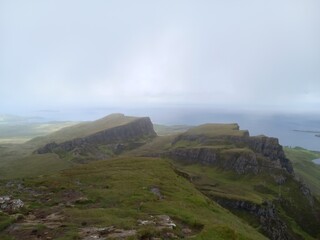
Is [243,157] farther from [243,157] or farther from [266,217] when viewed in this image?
[266,217]

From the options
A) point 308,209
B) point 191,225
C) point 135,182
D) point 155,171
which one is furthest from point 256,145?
point 191,225

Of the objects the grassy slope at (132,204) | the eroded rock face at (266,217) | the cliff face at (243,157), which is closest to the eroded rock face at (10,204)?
the grassy slope at (132,204)

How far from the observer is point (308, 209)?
14538 cm

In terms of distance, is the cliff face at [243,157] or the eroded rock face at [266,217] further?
the cliff face at [243,157]

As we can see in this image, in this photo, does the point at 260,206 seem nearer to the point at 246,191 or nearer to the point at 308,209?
the point at 246,191

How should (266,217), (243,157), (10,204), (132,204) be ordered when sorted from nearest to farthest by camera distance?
(10,204), (132,204), (266,217), (243,157)

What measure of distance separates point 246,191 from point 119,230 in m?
122

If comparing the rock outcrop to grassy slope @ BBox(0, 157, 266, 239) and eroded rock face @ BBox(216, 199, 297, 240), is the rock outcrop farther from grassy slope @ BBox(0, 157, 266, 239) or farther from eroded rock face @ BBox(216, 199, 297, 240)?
grassy slope @ BBox(0, 157, 266, 239)

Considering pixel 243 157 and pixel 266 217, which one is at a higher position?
pixel 243 157

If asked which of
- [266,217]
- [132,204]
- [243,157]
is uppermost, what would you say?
[132,204]

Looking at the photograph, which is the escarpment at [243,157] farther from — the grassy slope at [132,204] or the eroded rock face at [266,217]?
the grassy slope at [132,204]

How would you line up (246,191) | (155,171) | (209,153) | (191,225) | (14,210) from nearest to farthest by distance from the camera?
(191,225)
(14,210)
(155,171)
(246,191)
(209,153)

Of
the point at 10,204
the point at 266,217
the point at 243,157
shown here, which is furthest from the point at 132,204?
the point at 243,157

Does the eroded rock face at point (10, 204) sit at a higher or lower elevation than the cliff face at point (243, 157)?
higher
